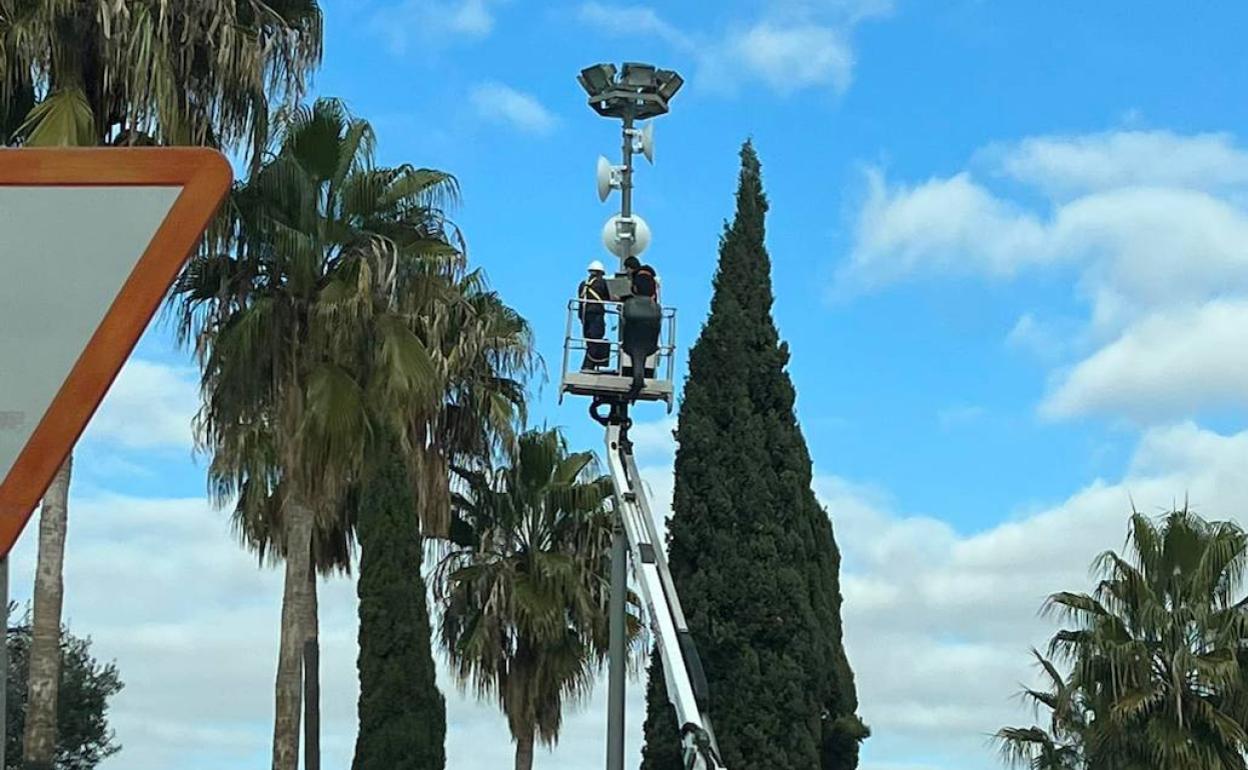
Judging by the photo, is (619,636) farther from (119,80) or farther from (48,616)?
(119,80)

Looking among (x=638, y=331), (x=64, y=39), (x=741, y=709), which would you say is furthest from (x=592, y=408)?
(x=64, y=39)

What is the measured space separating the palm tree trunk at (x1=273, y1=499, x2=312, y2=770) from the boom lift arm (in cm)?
576

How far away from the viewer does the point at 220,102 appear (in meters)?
20.3

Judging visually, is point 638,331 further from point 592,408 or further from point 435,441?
point 435,441

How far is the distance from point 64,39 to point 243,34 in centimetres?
199

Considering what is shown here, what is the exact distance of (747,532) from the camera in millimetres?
19375

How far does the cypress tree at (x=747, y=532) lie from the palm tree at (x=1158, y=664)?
9.07 ft

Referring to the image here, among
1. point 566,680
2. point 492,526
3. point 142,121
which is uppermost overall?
point 142,121

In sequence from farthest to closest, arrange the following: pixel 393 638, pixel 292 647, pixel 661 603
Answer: pixel 393 638 < pixel 292 647 < pixel 661 603

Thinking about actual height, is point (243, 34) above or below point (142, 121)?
above

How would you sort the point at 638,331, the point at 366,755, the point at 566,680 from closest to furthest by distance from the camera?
1. the point at 638,331
2. the point at 366,755
3. the point at 566,680

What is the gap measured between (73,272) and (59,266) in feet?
0.08

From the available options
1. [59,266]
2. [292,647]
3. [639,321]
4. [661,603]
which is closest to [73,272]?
[59,266]

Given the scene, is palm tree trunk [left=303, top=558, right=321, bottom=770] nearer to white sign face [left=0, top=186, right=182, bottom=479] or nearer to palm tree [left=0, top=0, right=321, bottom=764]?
palm tree [left=0, top=0, right=321, bottom=764]
